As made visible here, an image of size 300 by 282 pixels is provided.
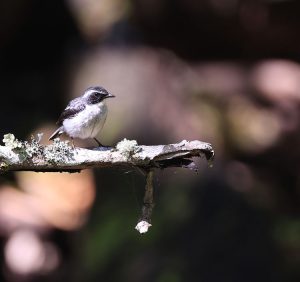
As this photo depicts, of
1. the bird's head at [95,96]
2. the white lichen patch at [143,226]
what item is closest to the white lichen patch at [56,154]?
the white lichen patch at [143,226]

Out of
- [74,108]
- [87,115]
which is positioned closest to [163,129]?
[74,108]

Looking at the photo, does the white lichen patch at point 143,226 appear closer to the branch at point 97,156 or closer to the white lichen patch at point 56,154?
the branch at point 97,156

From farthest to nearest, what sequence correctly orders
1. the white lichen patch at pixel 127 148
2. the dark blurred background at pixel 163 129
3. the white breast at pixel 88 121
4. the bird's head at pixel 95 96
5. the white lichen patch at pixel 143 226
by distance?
the dark blurred background at pixel 163 129 < the bird's head at pixel 95 96 < the white breast at pixel 88 121 < the white lichen patch at pixel 127 148 < the white lichen patch at pixel 143 226

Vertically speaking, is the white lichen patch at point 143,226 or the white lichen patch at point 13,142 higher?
the white lichen patch at point 13,142

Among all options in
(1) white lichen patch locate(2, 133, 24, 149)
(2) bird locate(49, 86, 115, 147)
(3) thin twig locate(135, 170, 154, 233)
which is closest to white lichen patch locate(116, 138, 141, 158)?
(3) thin twig locate(135, 170, 154, 233)

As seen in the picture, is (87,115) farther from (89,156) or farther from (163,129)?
(163,129)

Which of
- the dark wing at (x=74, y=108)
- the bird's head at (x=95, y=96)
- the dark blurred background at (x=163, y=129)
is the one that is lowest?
the dark wing at (x=74, y=108)

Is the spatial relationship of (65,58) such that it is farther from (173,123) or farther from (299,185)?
(299,185)
